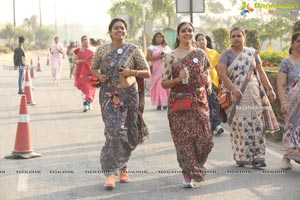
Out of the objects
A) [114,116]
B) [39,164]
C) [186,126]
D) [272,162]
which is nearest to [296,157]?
[272,162]

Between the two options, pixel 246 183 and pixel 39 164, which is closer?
pixel 246 183

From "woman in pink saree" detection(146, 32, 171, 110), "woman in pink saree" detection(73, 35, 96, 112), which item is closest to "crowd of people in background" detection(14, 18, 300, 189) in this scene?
"woman in pink saree" detection(146, 32, 171, 110)

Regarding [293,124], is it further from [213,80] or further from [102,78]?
[213,80]

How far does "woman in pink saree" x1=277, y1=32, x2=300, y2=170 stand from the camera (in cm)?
817

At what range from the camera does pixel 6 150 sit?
1016 centimetres

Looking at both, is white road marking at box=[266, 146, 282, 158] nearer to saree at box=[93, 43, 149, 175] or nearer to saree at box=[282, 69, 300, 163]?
saree at box=[282, 69, 300, 163]

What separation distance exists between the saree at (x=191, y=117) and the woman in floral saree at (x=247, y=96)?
92 cm

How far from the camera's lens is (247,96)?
328 inches

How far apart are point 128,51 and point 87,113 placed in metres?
7.78

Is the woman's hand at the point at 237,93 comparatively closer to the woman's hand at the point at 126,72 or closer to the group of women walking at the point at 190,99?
the group of women walking at the point at 190,99

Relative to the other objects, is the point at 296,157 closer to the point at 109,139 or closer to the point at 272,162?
the point at 272,162

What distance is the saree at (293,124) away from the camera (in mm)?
8148

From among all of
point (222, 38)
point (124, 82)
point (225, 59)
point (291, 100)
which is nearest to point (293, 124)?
point (291, 100)

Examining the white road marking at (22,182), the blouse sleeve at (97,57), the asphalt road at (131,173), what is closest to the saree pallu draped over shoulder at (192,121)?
the asphalt road at (131,173)
